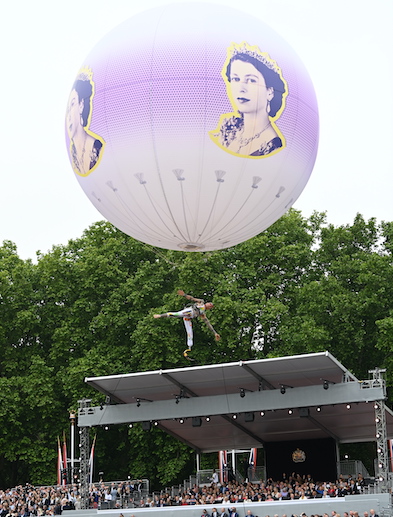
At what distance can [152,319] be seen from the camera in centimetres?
3856

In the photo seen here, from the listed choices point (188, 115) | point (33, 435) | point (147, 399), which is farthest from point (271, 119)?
point (33, 435)

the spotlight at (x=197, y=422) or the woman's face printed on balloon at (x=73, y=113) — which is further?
the spotlight at (x=197, y=422)

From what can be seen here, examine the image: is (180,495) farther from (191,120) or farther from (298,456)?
(191,120)

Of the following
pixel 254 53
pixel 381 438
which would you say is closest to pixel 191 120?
pixel 254 53

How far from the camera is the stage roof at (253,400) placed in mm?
28891

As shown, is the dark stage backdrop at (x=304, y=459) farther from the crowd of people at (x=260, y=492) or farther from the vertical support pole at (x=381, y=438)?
the vertical support pole at (x=381, y=438)

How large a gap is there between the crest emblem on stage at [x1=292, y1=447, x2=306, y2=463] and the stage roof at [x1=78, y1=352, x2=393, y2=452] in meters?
0.56

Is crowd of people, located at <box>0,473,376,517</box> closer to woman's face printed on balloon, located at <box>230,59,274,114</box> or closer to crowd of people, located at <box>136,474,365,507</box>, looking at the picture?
crowd of people, located at <box>136,474,365,507</box>

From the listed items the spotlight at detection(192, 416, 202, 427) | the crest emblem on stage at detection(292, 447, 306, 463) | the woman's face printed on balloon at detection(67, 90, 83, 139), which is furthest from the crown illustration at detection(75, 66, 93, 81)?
A: the crest emblem on stage at detection(292, 447, 306, 463)

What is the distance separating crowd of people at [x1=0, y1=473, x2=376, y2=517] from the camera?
93.5 ft

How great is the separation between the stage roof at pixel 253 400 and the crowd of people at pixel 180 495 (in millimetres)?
2166

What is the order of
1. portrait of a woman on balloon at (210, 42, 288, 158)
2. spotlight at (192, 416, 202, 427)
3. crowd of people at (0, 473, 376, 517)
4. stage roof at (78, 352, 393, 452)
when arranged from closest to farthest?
portrait of a woman on balloon at (210, 42, 288, 158)
crowd of people at (0, 473, 376, 517)
stage roof at (78, 352, 393, 452)
spotlight at (192, 416, 202, 427)

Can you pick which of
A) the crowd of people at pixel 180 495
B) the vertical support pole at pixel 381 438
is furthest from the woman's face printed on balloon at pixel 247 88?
the crowd of people at pixel 180 495

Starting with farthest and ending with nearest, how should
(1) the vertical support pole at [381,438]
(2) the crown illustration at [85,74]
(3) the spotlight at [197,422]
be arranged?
1. (3) the spotlight at [197,422]
2. (1) the vertical support pole at [381,438]
3. (2) the crown illustration at [85,74]
